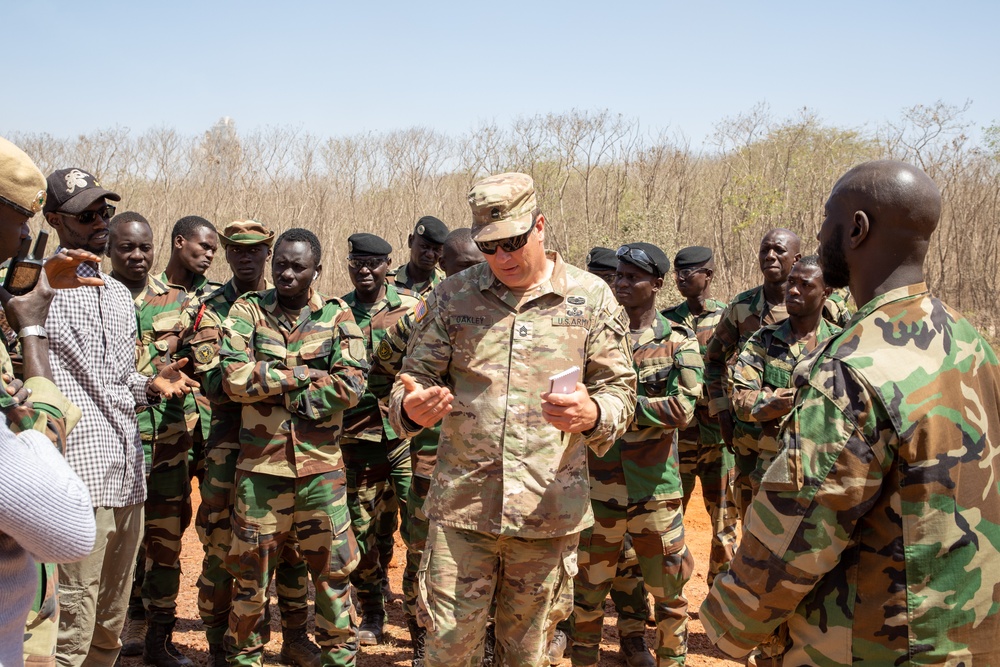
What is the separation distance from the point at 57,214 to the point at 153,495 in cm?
203

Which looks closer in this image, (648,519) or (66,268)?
(66,268)

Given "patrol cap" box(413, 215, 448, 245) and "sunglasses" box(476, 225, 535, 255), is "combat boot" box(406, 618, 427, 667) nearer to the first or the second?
"sunglasses" box(476, 225, 535, 255)

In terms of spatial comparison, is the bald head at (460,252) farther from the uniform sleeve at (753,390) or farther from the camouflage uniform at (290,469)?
the uniform sleeve at (753,390)

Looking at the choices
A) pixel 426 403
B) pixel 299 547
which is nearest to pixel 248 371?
pixel 299 547

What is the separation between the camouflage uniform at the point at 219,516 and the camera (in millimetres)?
5219

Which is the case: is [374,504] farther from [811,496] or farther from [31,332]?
[811,496]

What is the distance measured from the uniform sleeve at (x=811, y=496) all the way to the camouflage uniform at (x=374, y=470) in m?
3.92

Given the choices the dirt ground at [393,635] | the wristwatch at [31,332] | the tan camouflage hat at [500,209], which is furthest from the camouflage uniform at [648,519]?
the wristwatch at [31,332]

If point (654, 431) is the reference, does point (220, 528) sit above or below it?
below

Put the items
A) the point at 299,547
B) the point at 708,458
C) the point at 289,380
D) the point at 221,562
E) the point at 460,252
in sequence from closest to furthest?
the point at 289,380 < the point at 299,547 < the point at 221,562 < the point at 460,252 < the point at 708,458

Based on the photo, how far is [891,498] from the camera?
2238 mm

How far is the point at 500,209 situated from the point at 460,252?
7.74 feet

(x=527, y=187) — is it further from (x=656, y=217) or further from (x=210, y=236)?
(x=656, y=217)

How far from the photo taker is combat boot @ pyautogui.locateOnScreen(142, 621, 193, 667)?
212 inches
